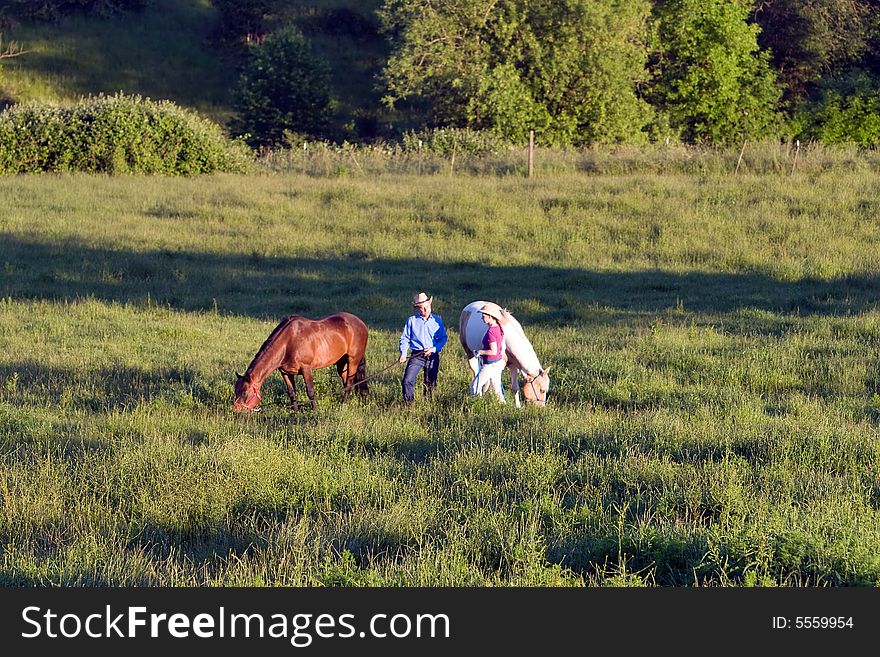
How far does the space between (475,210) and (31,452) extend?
19226mm

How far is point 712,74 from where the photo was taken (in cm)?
5112

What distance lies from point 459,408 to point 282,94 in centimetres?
4382

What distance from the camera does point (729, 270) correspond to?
21500mm

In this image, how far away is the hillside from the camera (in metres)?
58.2

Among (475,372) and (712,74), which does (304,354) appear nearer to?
(475,372)

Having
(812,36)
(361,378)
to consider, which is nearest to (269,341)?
(361,378)

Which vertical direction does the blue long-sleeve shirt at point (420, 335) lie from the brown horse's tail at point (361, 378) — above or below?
above

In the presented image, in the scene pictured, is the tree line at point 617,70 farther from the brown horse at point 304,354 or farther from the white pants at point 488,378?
the white pants at point 488,378

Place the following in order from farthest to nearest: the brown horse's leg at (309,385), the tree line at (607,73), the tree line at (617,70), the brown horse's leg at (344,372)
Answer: the tree line at (607,73), the tree line at (617,70), the brown horse's leg at (344,372), the brown horse's leg at (309,385)

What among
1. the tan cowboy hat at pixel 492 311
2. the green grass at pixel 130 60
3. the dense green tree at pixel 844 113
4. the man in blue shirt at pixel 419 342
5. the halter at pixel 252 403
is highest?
the green grass at pixel 130 60

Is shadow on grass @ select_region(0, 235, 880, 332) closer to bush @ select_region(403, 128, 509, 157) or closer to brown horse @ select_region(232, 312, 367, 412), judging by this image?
brown horse @ select_region(232, 312, 367, 412)

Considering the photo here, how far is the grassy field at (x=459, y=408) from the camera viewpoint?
5.95 m

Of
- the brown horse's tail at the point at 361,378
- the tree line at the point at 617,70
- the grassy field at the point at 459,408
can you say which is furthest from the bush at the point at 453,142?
the brown horse's tail at the point at 361,378

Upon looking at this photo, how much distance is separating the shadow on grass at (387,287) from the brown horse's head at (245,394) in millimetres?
6807
